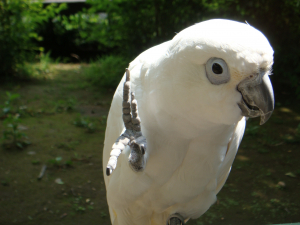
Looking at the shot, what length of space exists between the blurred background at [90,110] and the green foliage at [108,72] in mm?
24

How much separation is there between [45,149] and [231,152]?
2.83 meters

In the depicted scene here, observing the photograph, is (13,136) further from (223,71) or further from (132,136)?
(223,71)

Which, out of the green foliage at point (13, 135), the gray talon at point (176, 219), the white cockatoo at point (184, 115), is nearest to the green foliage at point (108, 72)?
the green foliage at point (13, 135)

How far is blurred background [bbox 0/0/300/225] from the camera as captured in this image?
322cm

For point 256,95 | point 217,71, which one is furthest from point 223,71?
point 256,95

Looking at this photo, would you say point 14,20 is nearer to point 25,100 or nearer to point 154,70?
point 25,100

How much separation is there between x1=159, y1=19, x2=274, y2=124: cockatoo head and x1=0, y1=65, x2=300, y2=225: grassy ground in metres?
1.97

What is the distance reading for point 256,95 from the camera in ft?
4.57

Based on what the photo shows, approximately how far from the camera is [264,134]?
4508 mm

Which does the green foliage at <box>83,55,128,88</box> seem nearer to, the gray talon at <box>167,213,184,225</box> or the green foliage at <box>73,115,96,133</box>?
the green foliage at <box>73,115,96,133</box>

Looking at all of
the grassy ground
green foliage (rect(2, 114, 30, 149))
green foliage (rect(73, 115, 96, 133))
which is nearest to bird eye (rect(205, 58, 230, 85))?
the grassy ground

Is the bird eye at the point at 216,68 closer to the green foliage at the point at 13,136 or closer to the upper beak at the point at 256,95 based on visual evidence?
the upper beak at the point at 256,95

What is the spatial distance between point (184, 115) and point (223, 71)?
32 cm

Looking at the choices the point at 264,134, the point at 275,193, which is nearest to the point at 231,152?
the point at 275,193
